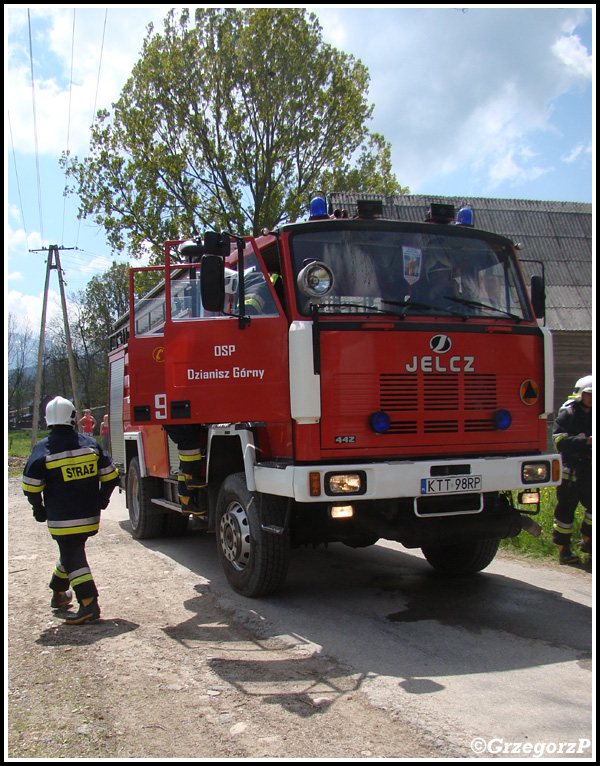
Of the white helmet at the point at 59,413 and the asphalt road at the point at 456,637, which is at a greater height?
the white helmet at the point at 59,413

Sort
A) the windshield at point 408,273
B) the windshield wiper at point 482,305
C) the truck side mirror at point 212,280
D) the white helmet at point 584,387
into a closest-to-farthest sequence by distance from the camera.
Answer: the truck side mirror at point 212,280
the windshield at point 408,273
the windshield wiper at point 482,305
the white helmet at point 584,387

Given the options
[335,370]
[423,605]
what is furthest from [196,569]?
[335,370]

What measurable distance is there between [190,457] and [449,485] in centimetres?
257

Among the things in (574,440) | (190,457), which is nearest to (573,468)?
(574,440)

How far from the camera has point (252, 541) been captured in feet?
17.8

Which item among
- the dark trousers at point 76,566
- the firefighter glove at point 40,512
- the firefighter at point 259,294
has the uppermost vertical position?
the firefighter at point 259,294

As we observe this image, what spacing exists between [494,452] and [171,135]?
2086cm

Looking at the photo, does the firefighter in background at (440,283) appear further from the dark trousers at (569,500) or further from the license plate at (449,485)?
the dark trousers at (569,500)

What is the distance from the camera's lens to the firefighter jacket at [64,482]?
5.27 meters

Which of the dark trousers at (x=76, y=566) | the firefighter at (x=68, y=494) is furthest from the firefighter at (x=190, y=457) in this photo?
the dark trousers at (x=76, y=566)

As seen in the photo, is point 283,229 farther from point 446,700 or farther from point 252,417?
point 446,700

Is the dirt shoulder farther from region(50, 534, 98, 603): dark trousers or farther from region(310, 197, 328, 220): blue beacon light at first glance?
region(310, 197, 328, 220): blue beacon light

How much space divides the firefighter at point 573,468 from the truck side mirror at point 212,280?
145 inches

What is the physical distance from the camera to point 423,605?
5.47 meters
